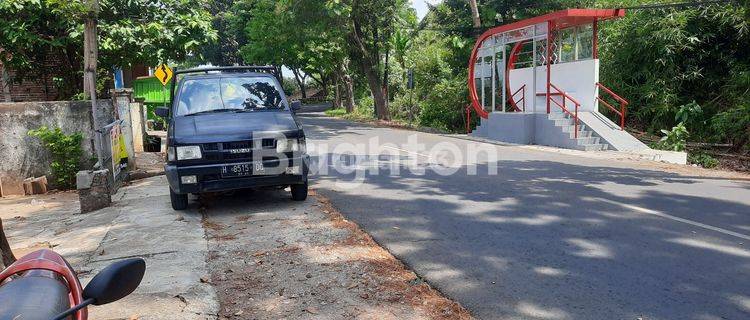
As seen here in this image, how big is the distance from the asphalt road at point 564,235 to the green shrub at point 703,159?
3914mm

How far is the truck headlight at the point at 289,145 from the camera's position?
23.1ft

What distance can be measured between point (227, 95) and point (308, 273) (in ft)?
13.3

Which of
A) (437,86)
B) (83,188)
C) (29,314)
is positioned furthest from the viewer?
(437,86)

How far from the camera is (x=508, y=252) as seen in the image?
5.26 meters

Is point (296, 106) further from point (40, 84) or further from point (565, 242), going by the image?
point (40, 84)

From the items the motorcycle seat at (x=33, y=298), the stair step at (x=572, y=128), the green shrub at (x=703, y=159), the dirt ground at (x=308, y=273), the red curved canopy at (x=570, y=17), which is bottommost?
the dirt ground at (x=308, y=273)

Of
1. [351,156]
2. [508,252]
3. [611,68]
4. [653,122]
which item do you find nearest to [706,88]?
[653,122]

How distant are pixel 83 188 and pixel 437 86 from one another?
20.1 m

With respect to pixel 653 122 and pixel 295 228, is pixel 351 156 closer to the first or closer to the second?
pixel 295 228

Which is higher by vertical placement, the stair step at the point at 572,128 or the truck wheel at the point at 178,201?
the stair step at the point at 572,128

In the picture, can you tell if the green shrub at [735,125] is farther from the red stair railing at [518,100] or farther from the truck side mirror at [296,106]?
the truck side mirror at [296,106]

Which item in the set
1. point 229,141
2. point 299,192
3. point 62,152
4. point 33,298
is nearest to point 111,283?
point 33,298

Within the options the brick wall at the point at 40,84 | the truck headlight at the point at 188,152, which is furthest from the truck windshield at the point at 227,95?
the brick wall at the point at 40,84

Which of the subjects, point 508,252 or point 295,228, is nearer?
point 508,252
